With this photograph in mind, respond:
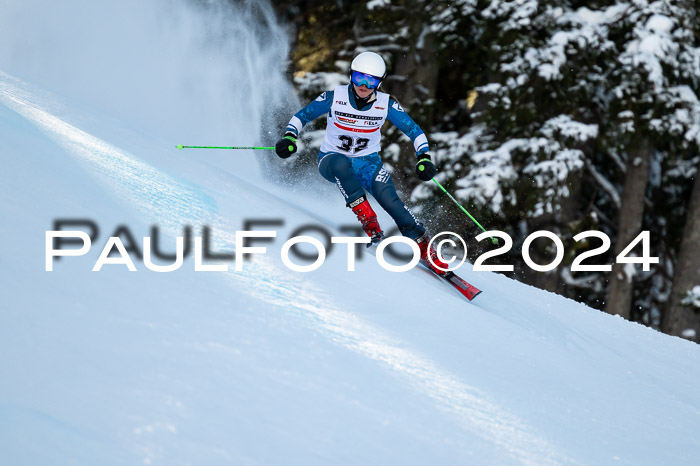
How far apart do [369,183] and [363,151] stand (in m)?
0.24

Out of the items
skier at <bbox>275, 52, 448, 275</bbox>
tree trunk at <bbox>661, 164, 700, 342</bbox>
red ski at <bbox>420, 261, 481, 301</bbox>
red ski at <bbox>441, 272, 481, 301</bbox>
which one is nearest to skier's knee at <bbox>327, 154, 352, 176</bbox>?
skier at <bbox>275, 52, 448, 275</bbox>

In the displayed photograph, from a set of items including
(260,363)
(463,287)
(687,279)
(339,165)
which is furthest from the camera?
(687,279)

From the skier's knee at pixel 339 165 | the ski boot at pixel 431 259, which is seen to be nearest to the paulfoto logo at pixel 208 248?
the ski boot at pixel 431 259

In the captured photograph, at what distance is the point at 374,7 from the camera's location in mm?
11961

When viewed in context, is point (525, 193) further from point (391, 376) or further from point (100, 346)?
point (100, 346)

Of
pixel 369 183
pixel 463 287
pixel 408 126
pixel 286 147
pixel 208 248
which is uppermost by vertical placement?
pixel 408 126

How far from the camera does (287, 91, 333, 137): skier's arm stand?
564 centimetres

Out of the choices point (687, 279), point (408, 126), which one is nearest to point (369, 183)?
point (408, 126)

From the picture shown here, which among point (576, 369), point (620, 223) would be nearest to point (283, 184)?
point (620, 223)

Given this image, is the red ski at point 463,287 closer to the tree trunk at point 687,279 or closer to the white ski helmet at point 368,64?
the white ski helmet at point 368,64

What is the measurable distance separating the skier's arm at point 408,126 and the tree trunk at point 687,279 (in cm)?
693

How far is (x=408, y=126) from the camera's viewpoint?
583 cm

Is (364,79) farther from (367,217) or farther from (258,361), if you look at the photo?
(258,361)

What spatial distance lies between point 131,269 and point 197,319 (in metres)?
0.51
